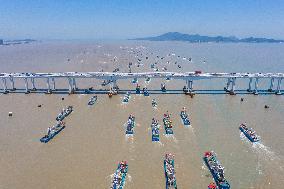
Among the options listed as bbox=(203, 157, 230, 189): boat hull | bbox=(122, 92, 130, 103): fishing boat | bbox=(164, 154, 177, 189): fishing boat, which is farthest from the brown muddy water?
bbox=(122, 92, 130, 103): fishing boat

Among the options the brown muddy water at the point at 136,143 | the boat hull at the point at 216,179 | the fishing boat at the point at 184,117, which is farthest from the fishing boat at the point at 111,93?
the boat hull at the point at 216,179

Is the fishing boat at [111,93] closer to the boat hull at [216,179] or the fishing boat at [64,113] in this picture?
the fishing boat at [64,113]

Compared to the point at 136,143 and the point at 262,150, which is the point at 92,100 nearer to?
the point at 136,143

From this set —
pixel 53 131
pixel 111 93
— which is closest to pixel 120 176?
pixel 53 131

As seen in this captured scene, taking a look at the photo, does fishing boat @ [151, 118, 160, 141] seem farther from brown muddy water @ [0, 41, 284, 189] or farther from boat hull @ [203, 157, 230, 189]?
boat hull @ [203, 157, 230, 189]

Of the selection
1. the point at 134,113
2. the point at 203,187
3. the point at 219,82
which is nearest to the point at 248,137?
the point at 203,187

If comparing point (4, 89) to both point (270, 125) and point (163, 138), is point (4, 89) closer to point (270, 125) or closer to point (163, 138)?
point (163, 138)

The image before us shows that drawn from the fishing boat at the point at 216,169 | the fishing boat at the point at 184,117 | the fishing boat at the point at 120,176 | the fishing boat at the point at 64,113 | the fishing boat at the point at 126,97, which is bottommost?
the fishing boat at the point at 120,176

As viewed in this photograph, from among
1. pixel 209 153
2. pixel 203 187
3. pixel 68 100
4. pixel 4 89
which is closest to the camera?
pixel 203 187

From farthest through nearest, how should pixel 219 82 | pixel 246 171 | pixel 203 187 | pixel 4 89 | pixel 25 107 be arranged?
pixel 219 82
pixel 4 89
pixel 25 107
pixel 246 171
pixel 203 187
